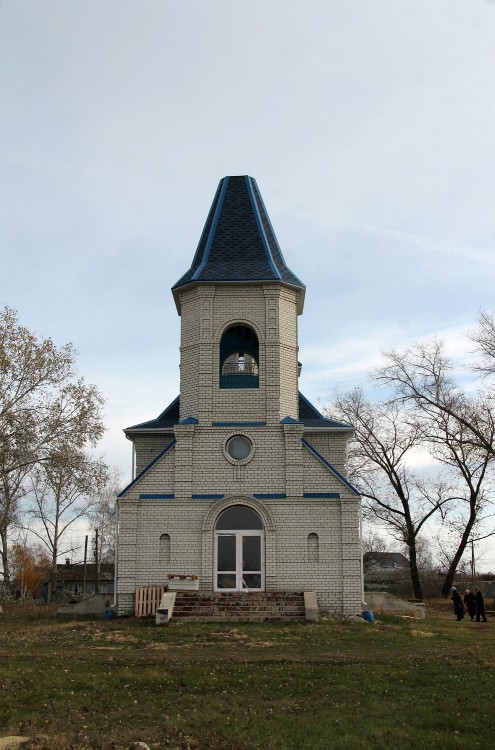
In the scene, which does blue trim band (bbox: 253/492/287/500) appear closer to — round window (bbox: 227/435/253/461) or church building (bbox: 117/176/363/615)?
church building (bbox: 117/176/363/615)

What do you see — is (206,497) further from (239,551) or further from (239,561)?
(239,561)

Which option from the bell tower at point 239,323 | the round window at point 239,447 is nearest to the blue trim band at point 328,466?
the bell tower at point 239,323

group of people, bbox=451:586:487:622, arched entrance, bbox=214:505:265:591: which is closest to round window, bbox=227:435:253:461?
arched entrance, bbox=214:505:265:591

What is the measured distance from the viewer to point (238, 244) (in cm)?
2642

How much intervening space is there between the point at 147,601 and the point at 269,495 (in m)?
4.54

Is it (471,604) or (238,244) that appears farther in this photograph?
(238,244)

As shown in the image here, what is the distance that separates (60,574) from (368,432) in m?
42.0

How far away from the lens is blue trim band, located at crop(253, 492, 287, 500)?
23.6 meters

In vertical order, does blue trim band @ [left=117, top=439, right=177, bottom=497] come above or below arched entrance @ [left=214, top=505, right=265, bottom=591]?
above

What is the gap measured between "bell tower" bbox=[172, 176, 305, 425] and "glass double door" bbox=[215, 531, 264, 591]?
3427 millimetres

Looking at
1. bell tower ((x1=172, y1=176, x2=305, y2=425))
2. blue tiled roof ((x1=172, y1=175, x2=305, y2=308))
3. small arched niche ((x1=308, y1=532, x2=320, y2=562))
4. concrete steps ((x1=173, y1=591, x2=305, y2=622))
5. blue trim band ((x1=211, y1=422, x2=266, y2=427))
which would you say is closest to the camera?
concrete steps ((x1=173, y1=591, x2=305, y2=622))

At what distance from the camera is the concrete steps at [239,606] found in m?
20.8

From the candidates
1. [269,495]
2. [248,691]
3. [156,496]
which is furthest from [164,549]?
[248,691]

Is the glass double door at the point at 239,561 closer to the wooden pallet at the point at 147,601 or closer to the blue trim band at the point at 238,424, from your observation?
the wooden pallet at the point at 147,601
